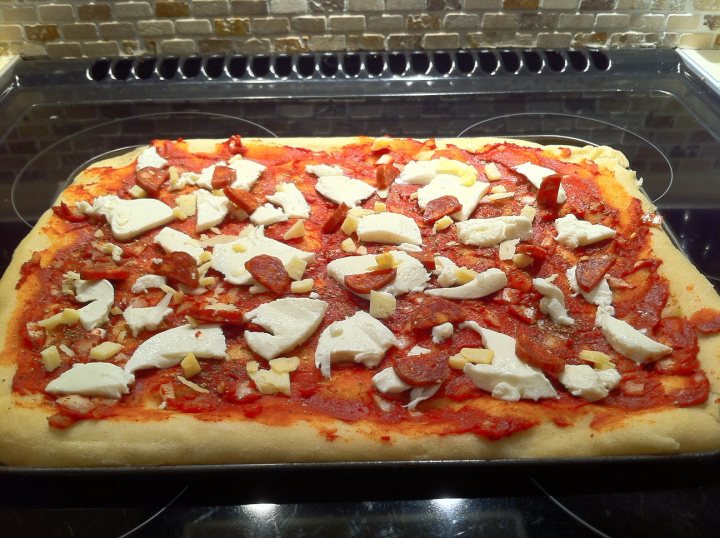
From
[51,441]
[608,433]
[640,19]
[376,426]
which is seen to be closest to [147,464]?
[51,441]

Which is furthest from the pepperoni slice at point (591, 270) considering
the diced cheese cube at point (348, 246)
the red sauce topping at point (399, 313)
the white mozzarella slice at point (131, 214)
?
the white mozzarella slice at point (131, 214)

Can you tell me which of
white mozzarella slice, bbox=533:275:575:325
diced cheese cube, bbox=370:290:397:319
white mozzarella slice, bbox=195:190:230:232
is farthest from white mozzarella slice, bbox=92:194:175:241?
white mozzarella slice, bbox=533:275:575:325

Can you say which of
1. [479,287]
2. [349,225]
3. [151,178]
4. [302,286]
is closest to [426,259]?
[479,287]

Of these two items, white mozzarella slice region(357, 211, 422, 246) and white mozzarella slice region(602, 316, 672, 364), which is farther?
white mozzarella slice region(357, 211, 422, 246)

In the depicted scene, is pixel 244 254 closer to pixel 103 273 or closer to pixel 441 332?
pixel 103 273

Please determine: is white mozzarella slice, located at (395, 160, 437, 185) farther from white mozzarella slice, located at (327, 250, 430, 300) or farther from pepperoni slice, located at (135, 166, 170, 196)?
pepperoni slice, located at (135, 166, 170, 196)

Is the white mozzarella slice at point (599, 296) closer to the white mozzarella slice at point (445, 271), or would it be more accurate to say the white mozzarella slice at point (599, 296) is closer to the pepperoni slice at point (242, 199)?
the white mozzarella slice at point (445, 271)
